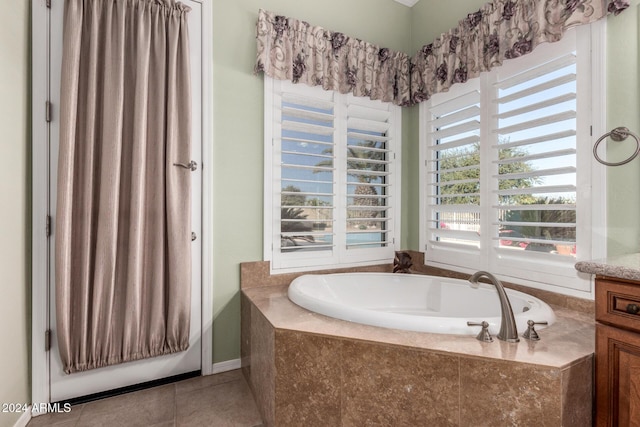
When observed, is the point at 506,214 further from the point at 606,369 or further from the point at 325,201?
the point at 325,201

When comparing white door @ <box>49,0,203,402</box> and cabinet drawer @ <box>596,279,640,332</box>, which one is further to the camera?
white door @ <box>49,0,203,402</box>

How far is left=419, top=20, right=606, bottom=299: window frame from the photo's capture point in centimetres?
156

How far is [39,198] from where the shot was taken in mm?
1638

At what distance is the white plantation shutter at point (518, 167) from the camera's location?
1.65 meters

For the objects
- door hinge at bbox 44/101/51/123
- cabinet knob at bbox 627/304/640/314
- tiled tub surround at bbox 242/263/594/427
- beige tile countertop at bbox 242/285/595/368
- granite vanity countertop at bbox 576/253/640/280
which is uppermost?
door hinge at bbox 44/101/51/123

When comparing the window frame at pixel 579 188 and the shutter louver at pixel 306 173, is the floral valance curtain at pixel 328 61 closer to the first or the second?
the shutter louver at pixel 306 173

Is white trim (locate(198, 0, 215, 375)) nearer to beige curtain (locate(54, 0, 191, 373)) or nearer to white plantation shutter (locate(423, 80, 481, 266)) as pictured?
beige curtain (locate(54, 0, 191, 373))

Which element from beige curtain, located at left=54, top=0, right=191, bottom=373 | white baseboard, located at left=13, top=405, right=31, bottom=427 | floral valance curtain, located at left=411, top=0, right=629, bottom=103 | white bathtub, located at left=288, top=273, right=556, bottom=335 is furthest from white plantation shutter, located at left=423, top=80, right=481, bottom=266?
white baseboard, located at left=13, top=405, right=31, bottom=427

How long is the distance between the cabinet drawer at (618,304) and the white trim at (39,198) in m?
2.55

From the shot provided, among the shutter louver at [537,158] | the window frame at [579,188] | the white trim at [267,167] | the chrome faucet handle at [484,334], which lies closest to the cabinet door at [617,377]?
the chrome faucet handle at [484,334]

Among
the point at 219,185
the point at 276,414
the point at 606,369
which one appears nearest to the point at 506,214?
the point at 606,369

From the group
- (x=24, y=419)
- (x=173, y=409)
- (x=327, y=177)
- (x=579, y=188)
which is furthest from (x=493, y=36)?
(x=24, y=419)

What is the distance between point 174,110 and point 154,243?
0.81 meters

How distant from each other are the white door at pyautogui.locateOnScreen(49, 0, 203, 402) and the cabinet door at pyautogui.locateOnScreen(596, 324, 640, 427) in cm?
202
